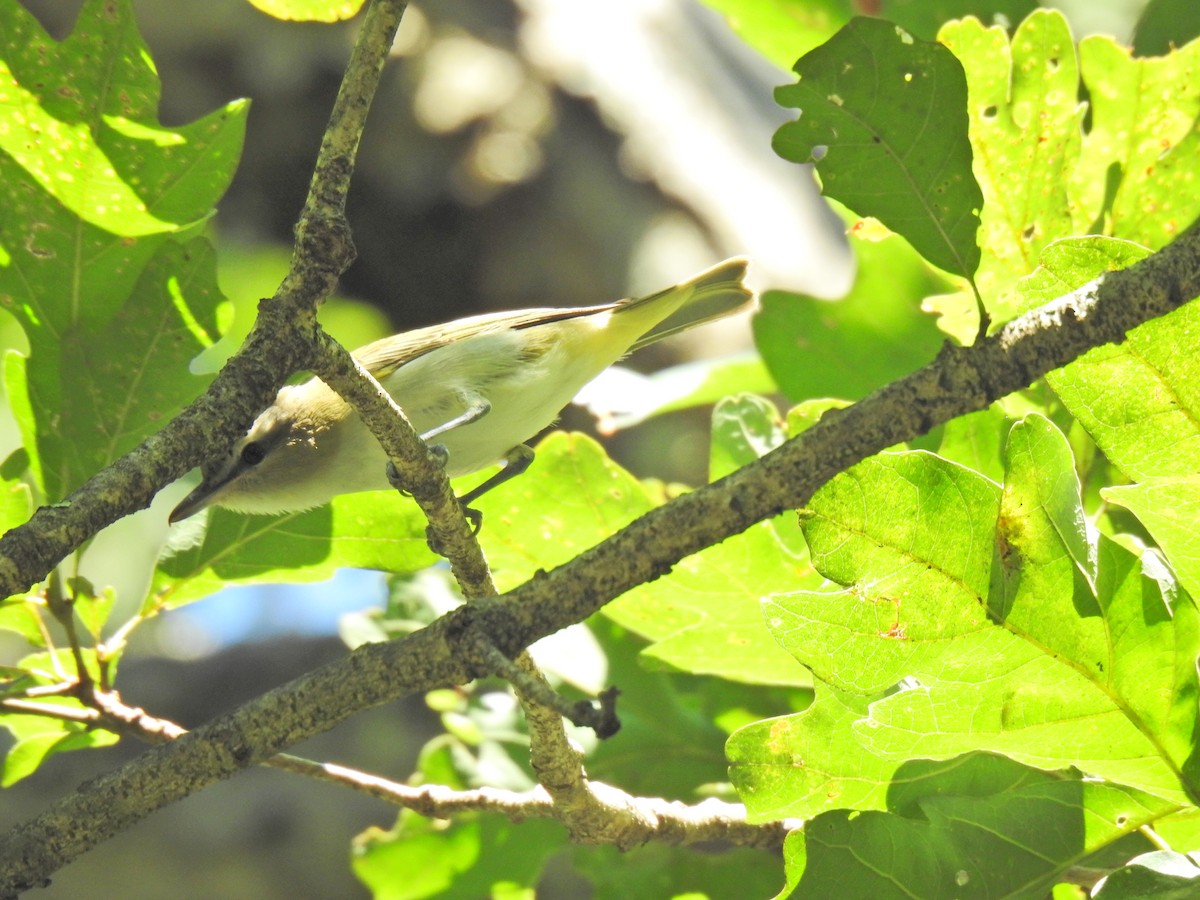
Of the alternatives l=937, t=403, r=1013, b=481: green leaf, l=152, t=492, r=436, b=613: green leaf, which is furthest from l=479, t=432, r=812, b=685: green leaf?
l=937, t=403, r=1013, b=481: green leaf

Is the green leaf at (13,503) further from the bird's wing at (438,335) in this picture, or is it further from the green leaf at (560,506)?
the bird's wing at (438,335)

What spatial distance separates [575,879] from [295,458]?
8.96 feet

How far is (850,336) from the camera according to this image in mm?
2246

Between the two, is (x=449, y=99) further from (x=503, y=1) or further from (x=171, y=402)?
(x=171, y=402)

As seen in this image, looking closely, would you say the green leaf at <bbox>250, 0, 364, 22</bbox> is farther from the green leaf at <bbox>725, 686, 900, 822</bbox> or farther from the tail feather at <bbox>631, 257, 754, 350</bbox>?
the tail feather at <bbox>631, 257, 754, 350</bbox>

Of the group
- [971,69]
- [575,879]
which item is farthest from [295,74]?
[971,69]

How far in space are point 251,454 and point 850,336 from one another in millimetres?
1374

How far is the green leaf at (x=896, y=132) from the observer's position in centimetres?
142

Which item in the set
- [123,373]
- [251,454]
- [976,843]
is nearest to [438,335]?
[251,454]

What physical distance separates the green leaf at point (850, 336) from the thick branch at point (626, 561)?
2.87 ft

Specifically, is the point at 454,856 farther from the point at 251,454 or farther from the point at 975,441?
the point at 975,441

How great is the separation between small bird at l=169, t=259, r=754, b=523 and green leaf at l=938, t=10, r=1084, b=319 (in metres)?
1.05

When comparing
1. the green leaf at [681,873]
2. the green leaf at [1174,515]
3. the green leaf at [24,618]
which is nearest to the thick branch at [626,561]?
the green leaf at [1174,515]

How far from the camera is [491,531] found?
6.97 ft
